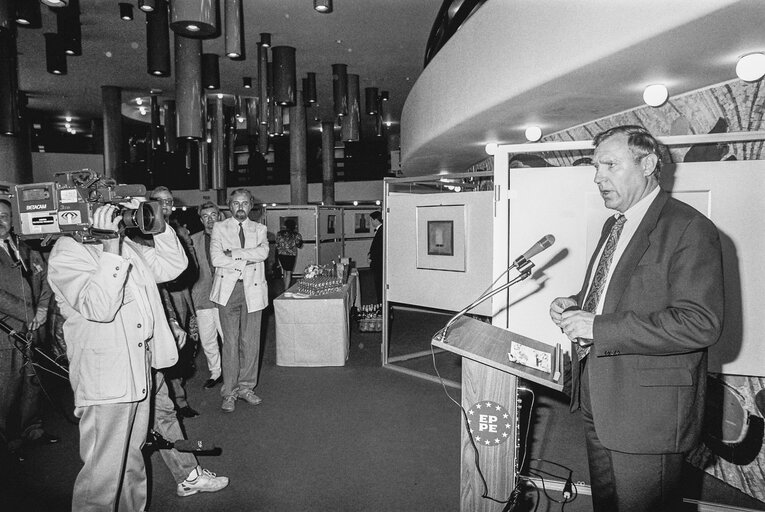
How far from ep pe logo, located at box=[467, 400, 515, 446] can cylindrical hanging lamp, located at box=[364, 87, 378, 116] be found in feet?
35.3

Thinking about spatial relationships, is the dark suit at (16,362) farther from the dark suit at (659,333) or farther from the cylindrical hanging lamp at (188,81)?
the dark suit at (659,333)

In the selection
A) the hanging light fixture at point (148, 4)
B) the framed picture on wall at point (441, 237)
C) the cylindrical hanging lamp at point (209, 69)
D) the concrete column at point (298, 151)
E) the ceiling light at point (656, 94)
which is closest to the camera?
the ceiling light at point (656, 94)

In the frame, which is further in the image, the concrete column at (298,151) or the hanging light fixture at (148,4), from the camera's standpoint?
the concrete column at (298,151)

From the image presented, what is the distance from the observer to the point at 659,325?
152 centimetres

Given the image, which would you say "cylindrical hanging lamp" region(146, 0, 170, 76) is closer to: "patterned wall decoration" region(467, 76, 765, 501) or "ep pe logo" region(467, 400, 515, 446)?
"patterned wall decoration" region(467, 76, 765, 501)

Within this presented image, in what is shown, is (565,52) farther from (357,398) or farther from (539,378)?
(357,398)

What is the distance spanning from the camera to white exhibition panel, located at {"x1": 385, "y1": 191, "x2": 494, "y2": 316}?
4664 mm

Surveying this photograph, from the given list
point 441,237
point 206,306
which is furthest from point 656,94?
point 206,306

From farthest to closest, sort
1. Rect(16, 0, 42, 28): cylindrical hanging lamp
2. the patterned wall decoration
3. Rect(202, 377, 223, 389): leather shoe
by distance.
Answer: Rect(16, 0, 42, 28): cylindrical hanging lamp < Rect(202, 377, 223, 389): leather shoe < the patterned wall decoration

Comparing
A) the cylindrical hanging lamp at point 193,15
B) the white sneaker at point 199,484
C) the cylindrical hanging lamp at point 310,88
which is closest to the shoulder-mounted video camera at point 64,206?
the white sneaker at point 199,484

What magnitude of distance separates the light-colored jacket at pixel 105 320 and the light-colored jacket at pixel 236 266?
70.4 inches

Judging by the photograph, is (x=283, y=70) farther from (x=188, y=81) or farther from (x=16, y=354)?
(x=16, y=354)

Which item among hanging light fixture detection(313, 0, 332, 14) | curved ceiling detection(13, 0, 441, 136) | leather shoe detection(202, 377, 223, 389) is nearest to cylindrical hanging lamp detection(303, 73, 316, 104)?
curved ceiling detection(13, 0, 441, 136)

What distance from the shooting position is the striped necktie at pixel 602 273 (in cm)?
183
